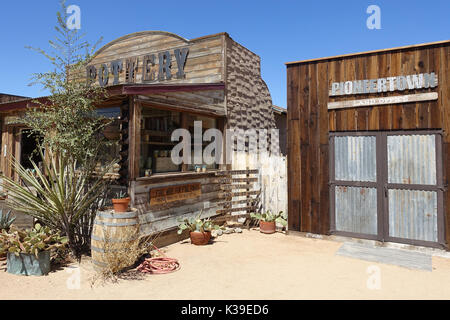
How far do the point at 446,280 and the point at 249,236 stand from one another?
4.15 meters

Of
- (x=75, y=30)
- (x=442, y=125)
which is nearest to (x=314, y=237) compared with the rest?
(x=442, y=125)

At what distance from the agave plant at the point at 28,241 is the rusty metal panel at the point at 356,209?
5.75 meters

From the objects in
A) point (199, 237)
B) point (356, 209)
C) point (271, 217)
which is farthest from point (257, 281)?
point (271, 217)

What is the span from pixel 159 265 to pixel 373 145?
511 centimetres

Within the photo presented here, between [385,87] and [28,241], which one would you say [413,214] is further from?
[28,241]

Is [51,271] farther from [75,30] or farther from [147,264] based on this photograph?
[75,30]

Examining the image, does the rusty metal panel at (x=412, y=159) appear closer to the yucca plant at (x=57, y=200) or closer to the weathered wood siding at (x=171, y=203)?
the weathered wood siding at (x=171, y=203)

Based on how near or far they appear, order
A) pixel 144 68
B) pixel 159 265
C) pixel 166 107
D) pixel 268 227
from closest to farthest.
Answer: pixel 159 265, pixel 166 107, pixel 268 227, pixel 144 68

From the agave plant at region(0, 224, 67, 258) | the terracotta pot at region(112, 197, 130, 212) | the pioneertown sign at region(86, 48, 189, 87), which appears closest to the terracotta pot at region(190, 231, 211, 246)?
the terracotta pot at region(112, 197, 130, 212)

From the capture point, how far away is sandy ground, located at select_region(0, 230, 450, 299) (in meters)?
4.34

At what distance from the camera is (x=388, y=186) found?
6.75 meters

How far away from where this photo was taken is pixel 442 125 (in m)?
6.27

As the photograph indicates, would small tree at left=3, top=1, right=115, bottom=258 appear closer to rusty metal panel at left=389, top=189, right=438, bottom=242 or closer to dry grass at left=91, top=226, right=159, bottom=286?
dry grass at left=91, top=226, right=159, bottom=286

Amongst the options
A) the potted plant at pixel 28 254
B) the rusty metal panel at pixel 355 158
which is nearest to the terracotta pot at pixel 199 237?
the potted plant at pixel 28 254
